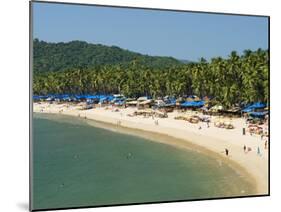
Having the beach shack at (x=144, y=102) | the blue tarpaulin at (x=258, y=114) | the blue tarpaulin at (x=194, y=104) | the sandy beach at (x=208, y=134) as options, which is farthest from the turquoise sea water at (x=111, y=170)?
the blue tarpaulin at (x=258, y=114)

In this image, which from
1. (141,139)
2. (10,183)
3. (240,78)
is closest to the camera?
(10,183)

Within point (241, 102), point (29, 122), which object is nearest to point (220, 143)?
point (241, 102)

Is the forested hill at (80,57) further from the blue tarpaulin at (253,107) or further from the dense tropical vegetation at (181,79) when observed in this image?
the blue tarpaulin at (253,107)

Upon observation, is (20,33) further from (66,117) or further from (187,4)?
(187,4)

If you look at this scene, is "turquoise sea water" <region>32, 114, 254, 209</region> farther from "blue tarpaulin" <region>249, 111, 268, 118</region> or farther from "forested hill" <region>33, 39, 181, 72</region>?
"blue tarpaulin" <region>249, 111, 268, 118</region>

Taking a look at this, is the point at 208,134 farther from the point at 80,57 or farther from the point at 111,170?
the point at 80,57

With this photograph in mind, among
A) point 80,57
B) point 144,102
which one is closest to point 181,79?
point 144,102
